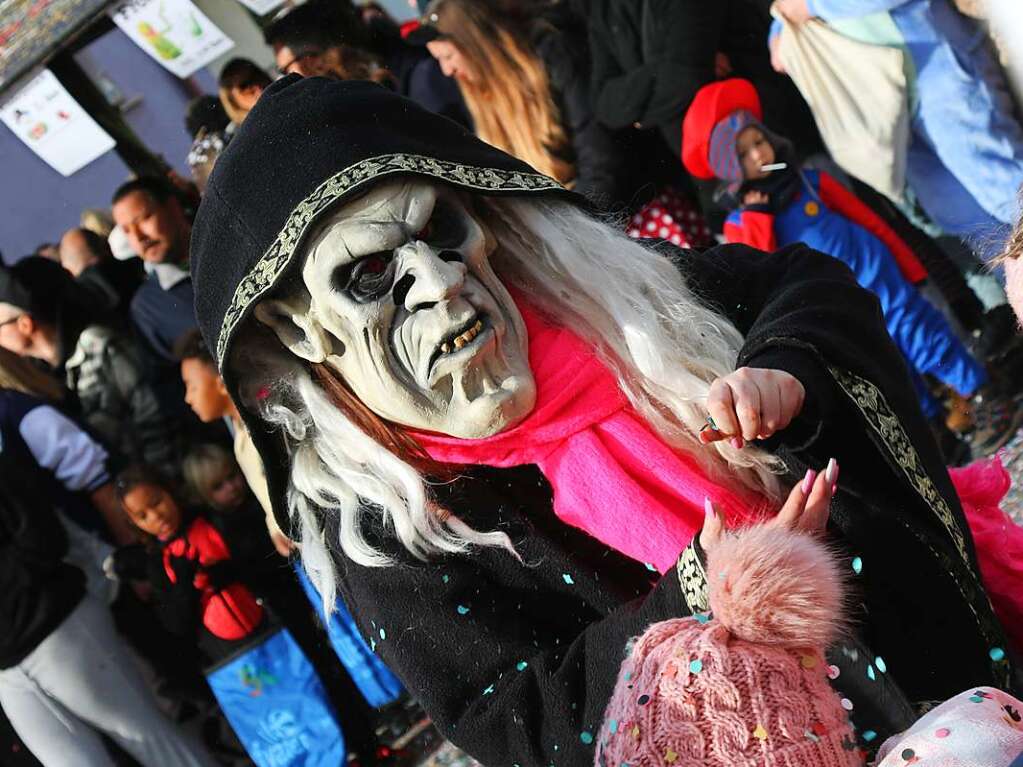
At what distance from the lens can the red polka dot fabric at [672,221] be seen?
3.84 metres

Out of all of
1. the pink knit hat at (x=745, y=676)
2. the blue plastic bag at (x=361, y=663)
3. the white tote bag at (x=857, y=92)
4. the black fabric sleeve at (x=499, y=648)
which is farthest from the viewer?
the white tote bag at (x=857, y=92)

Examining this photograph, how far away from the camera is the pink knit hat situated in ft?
3.75

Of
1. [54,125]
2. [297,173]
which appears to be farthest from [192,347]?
[297,173]

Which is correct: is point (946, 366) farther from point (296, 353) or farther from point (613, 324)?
point (296, 353)

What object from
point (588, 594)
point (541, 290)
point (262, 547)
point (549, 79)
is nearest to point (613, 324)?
point (541, 290)

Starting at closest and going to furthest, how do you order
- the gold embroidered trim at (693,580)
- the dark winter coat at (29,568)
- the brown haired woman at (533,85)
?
the gold embroidered trim at (693,580), the dark winter coat at (29,568), the brown haired woman at (533,85)

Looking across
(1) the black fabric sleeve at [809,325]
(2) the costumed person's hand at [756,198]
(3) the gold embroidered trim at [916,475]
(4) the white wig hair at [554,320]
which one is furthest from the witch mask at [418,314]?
(2) the costumed person's hand at [756,198]

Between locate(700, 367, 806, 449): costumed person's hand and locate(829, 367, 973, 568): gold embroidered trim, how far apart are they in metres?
0.14

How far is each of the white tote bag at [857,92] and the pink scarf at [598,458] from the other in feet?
6.62

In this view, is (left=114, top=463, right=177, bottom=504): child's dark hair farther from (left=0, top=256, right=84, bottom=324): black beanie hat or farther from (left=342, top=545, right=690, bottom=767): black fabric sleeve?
(left=342, top=545, right=690, bottom=767): black fabric sleeve

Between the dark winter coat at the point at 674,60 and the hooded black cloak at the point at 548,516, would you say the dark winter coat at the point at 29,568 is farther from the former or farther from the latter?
the dark winter coat at the point at 674,60

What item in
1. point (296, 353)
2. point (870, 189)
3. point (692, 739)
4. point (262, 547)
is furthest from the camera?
point (870, 189)

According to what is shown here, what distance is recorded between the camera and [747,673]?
1.18 meters

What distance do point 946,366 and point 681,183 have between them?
1.14 meters
